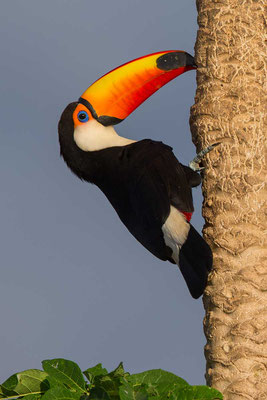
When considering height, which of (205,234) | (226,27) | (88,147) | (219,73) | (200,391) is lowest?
(200,391)

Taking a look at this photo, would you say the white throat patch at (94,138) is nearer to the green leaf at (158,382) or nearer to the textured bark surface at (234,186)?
the textured bark surface at (234,186)

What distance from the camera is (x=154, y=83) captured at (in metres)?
6.47

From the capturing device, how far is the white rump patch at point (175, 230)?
5875mm

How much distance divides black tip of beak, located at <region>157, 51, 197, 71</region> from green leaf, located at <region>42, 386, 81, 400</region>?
115 inches

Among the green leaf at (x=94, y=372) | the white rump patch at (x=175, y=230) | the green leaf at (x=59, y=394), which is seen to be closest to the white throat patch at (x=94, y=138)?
the white rump patch at (x=175, y=230)

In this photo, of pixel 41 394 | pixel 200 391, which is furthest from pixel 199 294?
pixel 41 394

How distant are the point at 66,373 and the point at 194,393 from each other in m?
0.79

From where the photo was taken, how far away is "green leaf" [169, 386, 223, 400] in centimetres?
451

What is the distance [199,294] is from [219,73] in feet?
5.75

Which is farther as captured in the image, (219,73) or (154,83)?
(154,83)

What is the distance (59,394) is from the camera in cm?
452

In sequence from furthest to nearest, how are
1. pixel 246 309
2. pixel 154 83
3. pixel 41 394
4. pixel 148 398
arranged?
pixel 154 83
pixel 246 309
pixel 41 394
pixel 148 398

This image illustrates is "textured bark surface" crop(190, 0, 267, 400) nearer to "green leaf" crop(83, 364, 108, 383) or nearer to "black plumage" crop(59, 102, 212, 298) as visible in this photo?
"black plumage" crop(59, 102, 212, 298)

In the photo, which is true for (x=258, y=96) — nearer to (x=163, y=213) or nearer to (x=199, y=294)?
(x=163, y=213)
